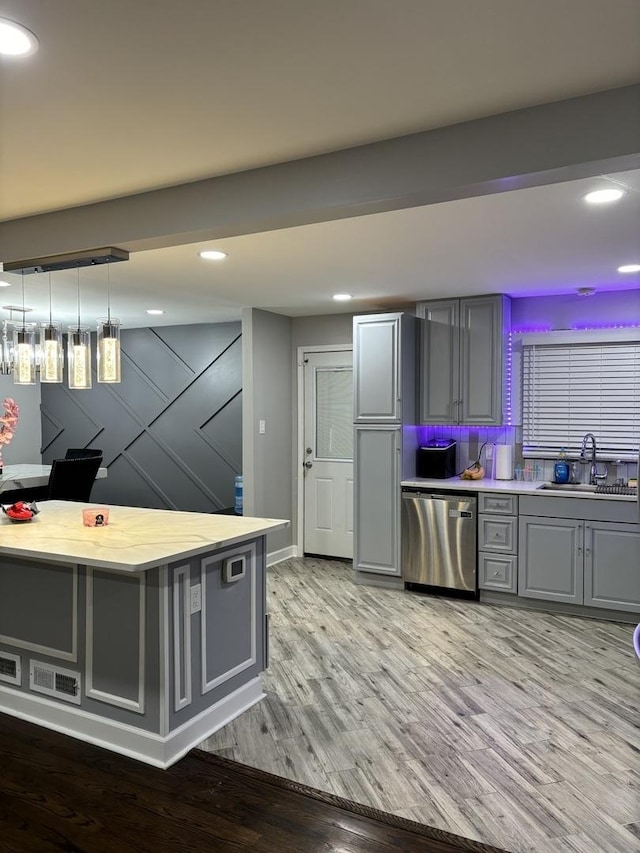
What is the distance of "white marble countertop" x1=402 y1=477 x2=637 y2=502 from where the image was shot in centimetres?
439

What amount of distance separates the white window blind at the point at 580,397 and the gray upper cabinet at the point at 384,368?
99cm

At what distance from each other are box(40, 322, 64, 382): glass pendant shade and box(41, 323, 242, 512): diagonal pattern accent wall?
3.45m

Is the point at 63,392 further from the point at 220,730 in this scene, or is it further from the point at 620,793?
the point at 620,793

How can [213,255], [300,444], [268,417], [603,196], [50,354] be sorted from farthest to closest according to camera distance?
[300,444] → [268,417] → [213,255] → [50,354] → [603,196]

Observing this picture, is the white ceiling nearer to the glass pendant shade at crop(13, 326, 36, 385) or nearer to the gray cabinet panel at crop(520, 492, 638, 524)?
the glass pendant shade at crop(13, 326, 36, 385)

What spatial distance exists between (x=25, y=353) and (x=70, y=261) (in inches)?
21.1

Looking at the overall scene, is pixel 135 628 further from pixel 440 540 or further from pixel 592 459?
pixel 592 459

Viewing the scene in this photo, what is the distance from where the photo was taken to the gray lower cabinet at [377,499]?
16.8 ft

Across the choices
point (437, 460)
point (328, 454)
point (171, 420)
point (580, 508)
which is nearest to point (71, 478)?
point (171, 420)

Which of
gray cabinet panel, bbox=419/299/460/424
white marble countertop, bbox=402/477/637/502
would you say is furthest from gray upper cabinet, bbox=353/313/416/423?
white marble countertop, bbox=402/477/637/502

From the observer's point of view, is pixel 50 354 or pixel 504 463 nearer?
pixel 50 354

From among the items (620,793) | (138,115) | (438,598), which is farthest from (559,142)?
(438,598)

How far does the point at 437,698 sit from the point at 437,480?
218 cm

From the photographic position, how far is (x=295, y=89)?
1.85 meters
